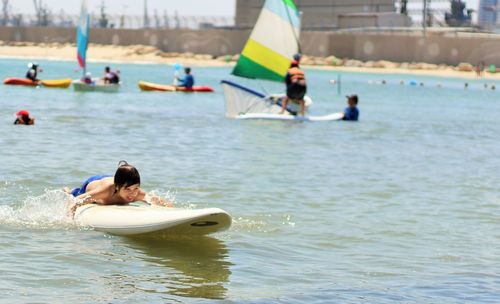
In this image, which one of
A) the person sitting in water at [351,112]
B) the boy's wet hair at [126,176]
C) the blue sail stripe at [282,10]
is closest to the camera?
the boy's wet hair at [126,176]

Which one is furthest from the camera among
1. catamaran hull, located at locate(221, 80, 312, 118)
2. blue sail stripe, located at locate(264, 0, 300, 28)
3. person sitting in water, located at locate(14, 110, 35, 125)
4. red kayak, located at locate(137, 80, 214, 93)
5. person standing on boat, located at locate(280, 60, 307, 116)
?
red kayak, located at locate(137, 80, 214, 93)

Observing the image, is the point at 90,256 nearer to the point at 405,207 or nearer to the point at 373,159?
the point at 405,207

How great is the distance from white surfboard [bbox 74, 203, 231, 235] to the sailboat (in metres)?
35.1

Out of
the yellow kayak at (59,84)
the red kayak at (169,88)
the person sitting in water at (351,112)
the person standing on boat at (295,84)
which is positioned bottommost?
the red kayak at (169,88)

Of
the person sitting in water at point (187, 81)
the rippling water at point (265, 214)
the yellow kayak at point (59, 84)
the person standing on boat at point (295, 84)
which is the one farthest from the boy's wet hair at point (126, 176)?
the person sitting in water at point (187, 81)

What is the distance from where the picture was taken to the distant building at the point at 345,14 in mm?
119438

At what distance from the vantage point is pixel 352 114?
116 ft

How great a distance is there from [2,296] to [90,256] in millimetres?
2022

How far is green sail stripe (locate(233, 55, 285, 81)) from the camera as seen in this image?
3516 cm

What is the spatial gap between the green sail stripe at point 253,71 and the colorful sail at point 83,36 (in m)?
14.3

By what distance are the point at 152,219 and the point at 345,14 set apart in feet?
365

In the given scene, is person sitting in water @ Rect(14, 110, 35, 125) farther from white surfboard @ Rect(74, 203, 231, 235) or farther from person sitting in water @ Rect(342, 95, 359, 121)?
white surfboard @ Rect(74, 203, 231, 235)

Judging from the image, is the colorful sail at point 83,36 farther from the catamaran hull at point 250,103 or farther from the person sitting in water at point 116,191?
the person sitting in water at point 116,191

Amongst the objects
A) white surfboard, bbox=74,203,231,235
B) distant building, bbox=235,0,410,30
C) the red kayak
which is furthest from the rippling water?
distant building, bbox=235,0,410,30
